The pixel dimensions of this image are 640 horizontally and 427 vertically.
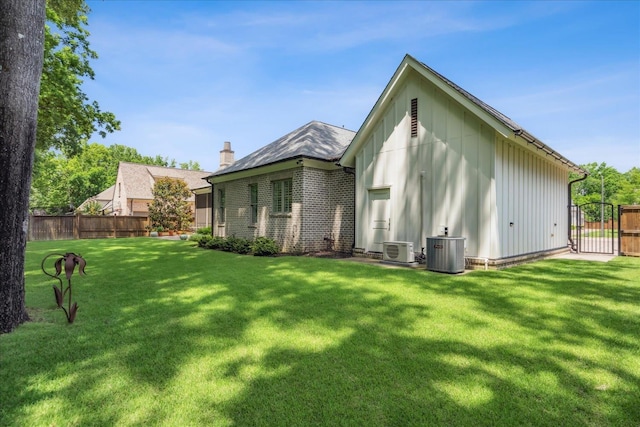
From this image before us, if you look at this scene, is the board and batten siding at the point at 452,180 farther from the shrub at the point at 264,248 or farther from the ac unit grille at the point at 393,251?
the shrub at the point at 264,248

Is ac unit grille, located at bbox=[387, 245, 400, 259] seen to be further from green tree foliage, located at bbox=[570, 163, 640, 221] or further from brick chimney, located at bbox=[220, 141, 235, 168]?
green tree foliage, located at bbox=[570, 163, 640, 221]

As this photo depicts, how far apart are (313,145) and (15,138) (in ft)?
35.9

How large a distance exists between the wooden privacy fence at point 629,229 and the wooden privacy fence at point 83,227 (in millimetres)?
29893

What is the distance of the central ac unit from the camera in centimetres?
959

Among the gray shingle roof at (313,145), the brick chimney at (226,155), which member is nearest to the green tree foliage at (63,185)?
the brick chimney at (226,155)

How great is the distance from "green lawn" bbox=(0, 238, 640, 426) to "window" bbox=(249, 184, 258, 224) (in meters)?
9.62

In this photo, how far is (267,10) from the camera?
11.1 m

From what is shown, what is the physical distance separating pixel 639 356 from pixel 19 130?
26.1ft

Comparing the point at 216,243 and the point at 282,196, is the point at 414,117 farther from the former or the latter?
the point at 216,243

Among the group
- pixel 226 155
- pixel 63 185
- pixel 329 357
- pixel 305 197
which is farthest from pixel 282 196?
pixel 63 185

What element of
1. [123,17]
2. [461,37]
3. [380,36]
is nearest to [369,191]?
[380,36]

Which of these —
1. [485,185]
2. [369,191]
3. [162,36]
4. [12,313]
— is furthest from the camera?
[369,191]

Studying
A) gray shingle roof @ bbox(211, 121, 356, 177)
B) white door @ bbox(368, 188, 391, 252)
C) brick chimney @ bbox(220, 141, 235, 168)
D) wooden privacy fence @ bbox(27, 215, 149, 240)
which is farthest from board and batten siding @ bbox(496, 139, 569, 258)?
wooden privacy fence @ bbox(27, 215, 149, 240)

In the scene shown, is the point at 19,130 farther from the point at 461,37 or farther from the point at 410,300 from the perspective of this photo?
the point at 461,37
